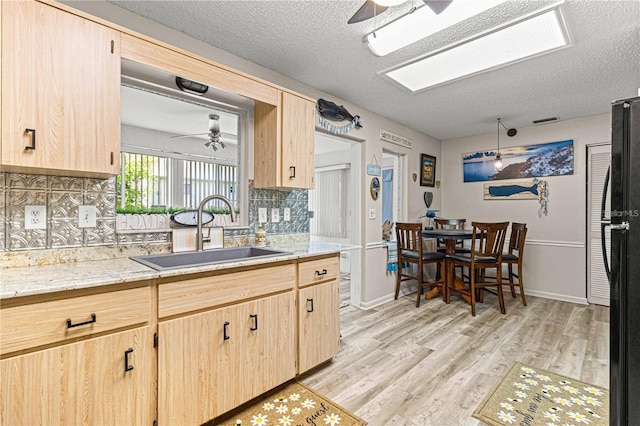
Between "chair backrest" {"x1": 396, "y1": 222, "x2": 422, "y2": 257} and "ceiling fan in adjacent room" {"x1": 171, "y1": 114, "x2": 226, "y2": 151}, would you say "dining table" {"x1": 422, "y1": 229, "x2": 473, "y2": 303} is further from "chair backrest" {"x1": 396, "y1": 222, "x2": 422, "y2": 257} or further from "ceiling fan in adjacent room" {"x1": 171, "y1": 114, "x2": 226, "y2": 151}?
"ceiling fan in adjacent room" {"x1": 171, "y1": 114, "x2": 226, "y2": 151}

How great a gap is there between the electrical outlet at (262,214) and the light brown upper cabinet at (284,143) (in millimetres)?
212

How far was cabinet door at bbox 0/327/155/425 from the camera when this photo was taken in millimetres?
1093

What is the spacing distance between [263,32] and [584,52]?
2.41 m

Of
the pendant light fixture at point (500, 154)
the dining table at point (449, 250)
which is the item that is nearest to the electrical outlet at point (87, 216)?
the dining table at point (449, 250)

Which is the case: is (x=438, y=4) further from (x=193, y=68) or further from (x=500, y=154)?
(x=500, y=154)

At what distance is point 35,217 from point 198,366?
3.73 ft

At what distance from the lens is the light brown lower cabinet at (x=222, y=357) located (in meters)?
1.45

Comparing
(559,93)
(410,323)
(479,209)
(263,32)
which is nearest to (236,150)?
(263,32)

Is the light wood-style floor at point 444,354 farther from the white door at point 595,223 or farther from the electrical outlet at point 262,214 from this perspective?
the electrical outlet at point 262,214

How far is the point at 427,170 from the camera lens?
4.77 meters

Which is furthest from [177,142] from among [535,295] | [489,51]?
[535,295]

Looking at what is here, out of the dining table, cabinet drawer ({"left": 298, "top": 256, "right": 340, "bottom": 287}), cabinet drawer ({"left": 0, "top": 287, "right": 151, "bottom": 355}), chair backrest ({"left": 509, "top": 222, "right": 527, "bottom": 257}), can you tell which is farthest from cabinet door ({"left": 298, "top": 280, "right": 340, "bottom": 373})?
chair backrest ({"left": 509, "top": 222, "right": 527, "bottom": 257})

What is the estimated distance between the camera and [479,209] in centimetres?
471

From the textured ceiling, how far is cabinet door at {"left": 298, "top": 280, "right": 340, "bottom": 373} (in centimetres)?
179
